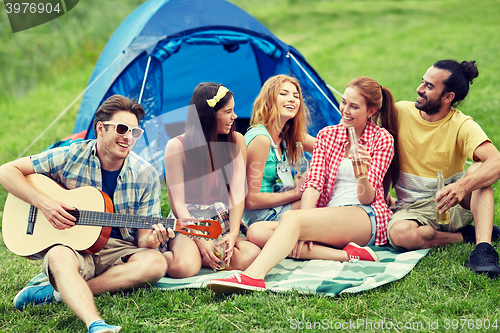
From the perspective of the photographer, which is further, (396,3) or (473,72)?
(396,3)

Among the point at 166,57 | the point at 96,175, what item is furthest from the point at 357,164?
the point at 166,57

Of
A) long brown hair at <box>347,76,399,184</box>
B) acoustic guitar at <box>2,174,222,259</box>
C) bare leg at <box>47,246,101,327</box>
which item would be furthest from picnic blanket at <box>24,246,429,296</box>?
long brown hair at <box>347,76,399,184</box>

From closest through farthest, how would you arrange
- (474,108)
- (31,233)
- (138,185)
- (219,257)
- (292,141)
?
(31,233) < (138,185) < (219,257) < (292,141) < (474,108)

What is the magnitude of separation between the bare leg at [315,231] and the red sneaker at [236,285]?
4 centimetres

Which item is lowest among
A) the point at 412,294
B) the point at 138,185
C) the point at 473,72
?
the point at 412,294

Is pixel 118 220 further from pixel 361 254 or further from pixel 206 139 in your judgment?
pixel 361 254

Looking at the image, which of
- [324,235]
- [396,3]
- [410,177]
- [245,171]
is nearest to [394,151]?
[410,177]

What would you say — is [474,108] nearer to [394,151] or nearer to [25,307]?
[394,151]

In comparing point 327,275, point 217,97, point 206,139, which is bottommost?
point 327,275

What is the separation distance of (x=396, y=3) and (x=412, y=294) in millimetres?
15883

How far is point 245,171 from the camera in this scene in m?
3.05

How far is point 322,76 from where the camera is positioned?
28.3 feet

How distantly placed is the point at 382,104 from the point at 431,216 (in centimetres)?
80

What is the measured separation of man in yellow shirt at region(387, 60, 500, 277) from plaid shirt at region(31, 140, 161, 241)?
155 centimetres
